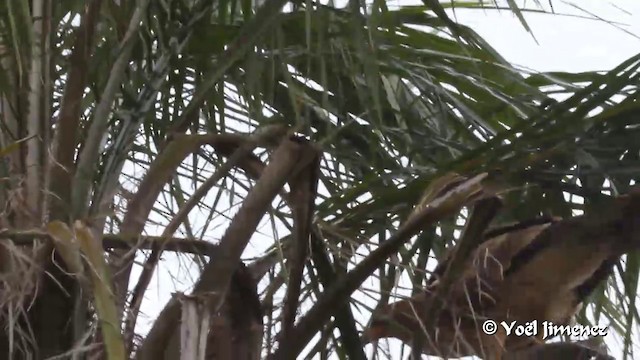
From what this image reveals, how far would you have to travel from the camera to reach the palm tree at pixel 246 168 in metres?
0.59

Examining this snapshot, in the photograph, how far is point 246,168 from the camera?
0.65 meters

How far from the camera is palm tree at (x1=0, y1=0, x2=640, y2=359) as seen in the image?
0.59m

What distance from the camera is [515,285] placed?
0.65 m

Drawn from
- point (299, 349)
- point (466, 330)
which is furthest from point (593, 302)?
point (299, 349)

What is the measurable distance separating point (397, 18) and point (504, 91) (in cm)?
13

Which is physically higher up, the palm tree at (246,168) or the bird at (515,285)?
the palm tree at (246,168)

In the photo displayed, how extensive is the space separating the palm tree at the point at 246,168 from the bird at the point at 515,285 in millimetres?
28

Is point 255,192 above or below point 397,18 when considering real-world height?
below

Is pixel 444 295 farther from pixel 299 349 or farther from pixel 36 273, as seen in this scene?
pixel 36 273

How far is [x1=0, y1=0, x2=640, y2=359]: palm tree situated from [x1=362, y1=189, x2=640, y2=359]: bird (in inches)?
1.1

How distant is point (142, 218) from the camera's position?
653 millimetres

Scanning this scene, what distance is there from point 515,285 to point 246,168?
0.21 m

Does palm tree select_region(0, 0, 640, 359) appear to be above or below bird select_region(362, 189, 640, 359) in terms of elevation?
above

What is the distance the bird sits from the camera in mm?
589
